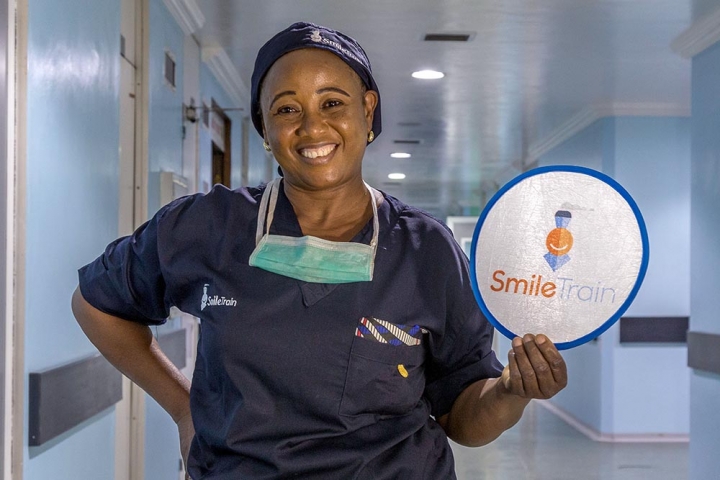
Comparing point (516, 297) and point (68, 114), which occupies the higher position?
point (68, 114)

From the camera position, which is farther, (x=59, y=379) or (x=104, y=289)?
(x=59, y=379)

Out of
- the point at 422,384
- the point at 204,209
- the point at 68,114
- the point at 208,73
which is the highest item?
the point at 208,73

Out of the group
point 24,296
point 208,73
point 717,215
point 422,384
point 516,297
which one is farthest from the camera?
point 208,73

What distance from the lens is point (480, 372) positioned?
138 centimetres

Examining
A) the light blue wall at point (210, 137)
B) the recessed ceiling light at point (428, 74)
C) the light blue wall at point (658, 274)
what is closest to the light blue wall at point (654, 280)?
the light blue wall at point (658, 274)

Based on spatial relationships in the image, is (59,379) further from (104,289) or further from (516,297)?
(516,297)

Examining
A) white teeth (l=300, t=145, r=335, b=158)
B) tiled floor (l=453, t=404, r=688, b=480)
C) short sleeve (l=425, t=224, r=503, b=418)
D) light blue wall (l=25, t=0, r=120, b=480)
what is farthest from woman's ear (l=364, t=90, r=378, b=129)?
tiled floor (l=453, t=404, r=688, b=480)

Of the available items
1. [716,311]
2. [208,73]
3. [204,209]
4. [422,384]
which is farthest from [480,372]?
[208,73]

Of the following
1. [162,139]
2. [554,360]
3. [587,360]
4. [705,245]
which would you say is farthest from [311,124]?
[587,360]

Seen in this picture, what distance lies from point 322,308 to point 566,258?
0.34 metres

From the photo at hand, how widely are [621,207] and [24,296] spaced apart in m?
1.61

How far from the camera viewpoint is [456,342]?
135 cm

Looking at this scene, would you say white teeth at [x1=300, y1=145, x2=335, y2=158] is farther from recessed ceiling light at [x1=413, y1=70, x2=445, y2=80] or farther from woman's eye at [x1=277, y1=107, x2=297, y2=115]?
recessed ceiling light at [x1=413, y1=70, x2=445, y2=80]

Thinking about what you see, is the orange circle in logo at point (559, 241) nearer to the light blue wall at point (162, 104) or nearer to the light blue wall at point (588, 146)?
the light blue wall at point (162, 104)
